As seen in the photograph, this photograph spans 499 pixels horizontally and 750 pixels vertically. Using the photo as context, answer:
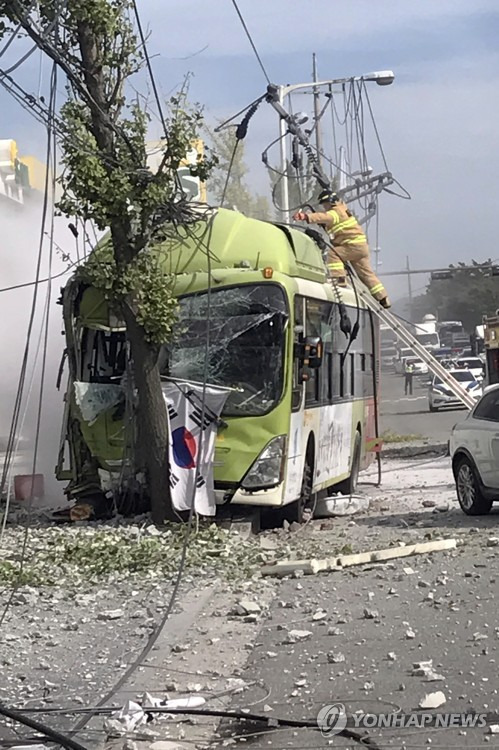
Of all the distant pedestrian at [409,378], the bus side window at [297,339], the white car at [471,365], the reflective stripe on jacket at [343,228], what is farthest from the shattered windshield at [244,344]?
the distant pedestrian at [409,378]

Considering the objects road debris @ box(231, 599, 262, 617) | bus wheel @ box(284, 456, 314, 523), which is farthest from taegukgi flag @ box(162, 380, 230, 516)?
road debris @ box(231, 599, 262, 617)

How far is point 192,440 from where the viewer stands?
13.4 metres

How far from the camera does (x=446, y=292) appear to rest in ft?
396

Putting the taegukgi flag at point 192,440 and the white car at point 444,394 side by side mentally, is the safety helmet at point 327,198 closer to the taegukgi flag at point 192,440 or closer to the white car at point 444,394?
the taegukgi flag at point 192,440

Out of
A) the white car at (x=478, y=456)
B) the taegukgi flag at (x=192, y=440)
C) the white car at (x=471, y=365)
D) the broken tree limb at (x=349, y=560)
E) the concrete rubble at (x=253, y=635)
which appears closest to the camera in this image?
the concrete rubble at (x=253, y=635)

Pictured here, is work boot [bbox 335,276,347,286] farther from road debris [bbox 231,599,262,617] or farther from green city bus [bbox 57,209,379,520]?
road debris [bbox 231,599,262,617]

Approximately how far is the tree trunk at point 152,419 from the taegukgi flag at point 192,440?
10cm

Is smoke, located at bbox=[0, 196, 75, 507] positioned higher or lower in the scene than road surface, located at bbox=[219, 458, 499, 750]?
higher

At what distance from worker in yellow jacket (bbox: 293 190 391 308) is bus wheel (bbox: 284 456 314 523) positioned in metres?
3.80

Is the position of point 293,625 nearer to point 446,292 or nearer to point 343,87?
point 343,87

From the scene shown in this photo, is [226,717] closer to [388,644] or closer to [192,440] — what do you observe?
[388,644]

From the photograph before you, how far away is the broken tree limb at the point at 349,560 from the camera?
36.0 ft

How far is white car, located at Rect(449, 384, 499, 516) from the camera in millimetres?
14250

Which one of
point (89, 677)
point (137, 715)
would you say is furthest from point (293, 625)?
point (137, 715)
